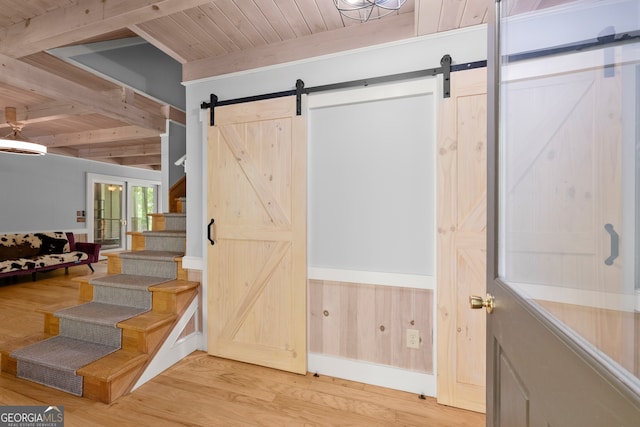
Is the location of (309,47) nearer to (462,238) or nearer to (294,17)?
(294,17)

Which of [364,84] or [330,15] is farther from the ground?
[330,15]

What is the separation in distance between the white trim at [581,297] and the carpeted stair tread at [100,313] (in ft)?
8.33

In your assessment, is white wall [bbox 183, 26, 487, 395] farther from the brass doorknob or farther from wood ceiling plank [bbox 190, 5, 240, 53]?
the brass doorknob

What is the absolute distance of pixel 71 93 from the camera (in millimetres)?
3209

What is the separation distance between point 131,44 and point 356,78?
11.1 ft

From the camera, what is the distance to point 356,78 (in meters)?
2.15

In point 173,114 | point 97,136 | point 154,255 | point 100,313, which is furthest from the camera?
point 97,136

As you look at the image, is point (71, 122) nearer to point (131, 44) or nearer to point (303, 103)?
point (131, 44)

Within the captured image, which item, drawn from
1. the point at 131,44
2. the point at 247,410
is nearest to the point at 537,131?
the point at 247,410

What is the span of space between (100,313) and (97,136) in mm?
4399

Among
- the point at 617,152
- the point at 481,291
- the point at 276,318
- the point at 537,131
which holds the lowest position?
the point at 276,318

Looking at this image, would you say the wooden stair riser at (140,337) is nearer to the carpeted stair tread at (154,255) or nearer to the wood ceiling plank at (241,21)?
the carpeted stair tread at (154,255)

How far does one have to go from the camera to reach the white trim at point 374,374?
6.60 ft

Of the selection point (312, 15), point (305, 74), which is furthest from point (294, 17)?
point (305, 74)
